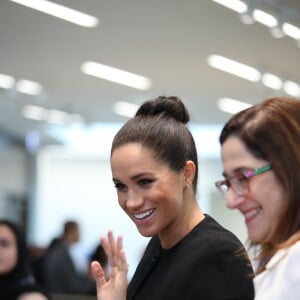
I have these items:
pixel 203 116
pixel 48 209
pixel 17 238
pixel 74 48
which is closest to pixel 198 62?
pixel 74 48

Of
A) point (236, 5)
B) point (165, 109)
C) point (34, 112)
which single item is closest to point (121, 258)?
point (165, 109)

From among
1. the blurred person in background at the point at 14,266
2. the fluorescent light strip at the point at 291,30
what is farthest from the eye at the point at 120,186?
the fluorescent light strip at the point at 291,30

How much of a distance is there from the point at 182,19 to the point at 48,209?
Result: 8.78 metres

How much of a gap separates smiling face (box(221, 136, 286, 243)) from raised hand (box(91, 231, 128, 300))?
51 centimetres

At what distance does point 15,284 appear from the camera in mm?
3096

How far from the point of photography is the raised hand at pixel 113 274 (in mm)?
1787

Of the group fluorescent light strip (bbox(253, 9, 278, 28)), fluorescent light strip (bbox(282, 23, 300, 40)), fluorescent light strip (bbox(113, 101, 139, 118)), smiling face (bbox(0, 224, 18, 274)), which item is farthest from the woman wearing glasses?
fluorescent light strip (bbox(113, 101, 139, 118))

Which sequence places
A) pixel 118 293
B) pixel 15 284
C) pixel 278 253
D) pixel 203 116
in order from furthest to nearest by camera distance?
pixel 203 116, pixel 15 284, pixel 118 293, pixel 278 253

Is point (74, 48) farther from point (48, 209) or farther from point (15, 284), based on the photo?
point (48, 209)

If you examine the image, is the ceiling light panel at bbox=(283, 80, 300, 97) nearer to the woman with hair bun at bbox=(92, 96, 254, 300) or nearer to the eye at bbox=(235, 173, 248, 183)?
the woman with hair bun at bbox=(92, 96, 254, 300)

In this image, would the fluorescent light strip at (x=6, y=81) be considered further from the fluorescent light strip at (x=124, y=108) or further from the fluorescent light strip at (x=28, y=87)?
the fluorescent light strip at (x=124, y=108)

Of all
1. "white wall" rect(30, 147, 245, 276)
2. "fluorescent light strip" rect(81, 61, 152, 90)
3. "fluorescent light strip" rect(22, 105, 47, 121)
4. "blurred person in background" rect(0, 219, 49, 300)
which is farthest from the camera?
"white wall" rect(30, 147, 245, 276)

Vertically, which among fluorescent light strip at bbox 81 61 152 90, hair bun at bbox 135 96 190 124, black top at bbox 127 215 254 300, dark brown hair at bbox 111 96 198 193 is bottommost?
black top at bbox 127 215 254 300

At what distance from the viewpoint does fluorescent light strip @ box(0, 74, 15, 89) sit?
8.58 metres
